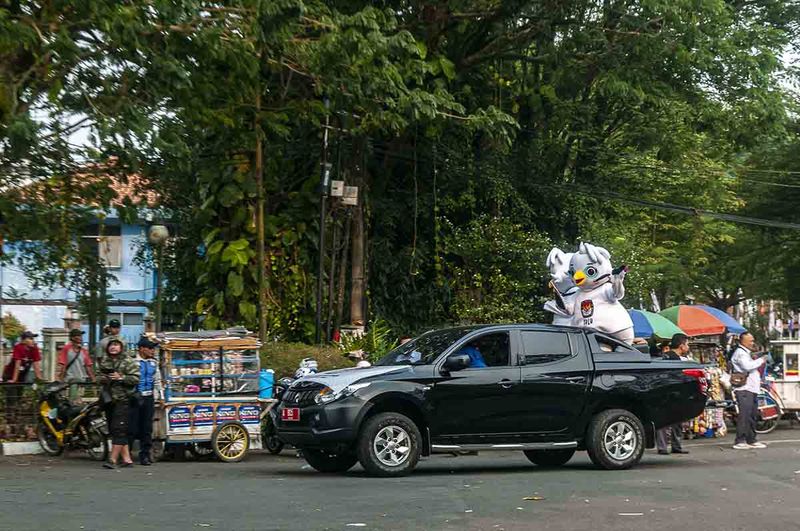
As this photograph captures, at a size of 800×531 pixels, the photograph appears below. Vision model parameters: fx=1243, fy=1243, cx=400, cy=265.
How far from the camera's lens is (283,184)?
2741 cm

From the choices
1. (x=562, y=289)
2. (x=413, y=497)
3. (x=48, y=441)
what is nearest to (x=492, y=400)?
(x=413, y=497)

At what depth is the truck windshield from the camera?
15.1 metres

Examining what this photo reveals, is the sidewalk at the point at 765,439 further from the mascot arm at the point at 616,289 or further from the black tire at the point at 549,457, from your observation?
the black tire at the point at 549,457

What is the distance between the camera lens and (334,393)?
47.6 ft

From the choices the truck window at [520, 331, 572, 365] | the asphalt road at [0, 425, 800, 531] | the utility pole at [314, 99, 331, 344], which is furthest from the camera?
the utility pole at [314, 99, 331, 344]

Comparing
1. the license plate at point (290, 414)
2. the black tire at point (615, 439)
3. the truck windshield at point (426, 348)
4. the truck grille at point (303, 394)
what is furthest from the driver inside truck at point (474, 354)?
the license plate at point (290, 414)

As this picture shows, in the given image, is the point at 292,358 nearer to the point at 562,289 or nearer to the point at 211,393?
the point at 211,393

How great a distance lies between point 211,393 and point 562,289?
5.77m

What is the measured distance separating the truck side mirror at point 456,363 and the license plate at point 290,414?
6.02ft

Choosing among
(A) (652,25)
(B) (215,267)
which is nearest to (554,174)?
(A) (652,25)

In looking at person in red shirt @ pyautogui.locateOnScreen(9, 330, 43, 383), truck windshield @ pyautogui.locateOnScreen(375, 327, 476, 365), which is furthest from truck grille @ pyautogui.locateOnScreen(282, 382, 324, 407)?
person in red shirt @ pyautogui.locateOnScreen(9, 330, 43, 383)

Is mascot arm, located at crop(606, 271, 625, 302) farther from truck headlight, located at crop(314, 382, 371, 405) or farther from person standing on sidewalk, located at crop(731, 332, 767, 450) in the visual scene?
truck headlight, located at crop(314, 382, 371, 405)

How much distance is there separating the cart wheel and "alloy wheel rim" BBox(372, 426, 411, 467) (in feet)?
13.7

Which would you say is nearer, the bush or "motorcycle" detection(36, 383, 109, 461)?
"motorcycle" detection(36, 383, 109, 461)
